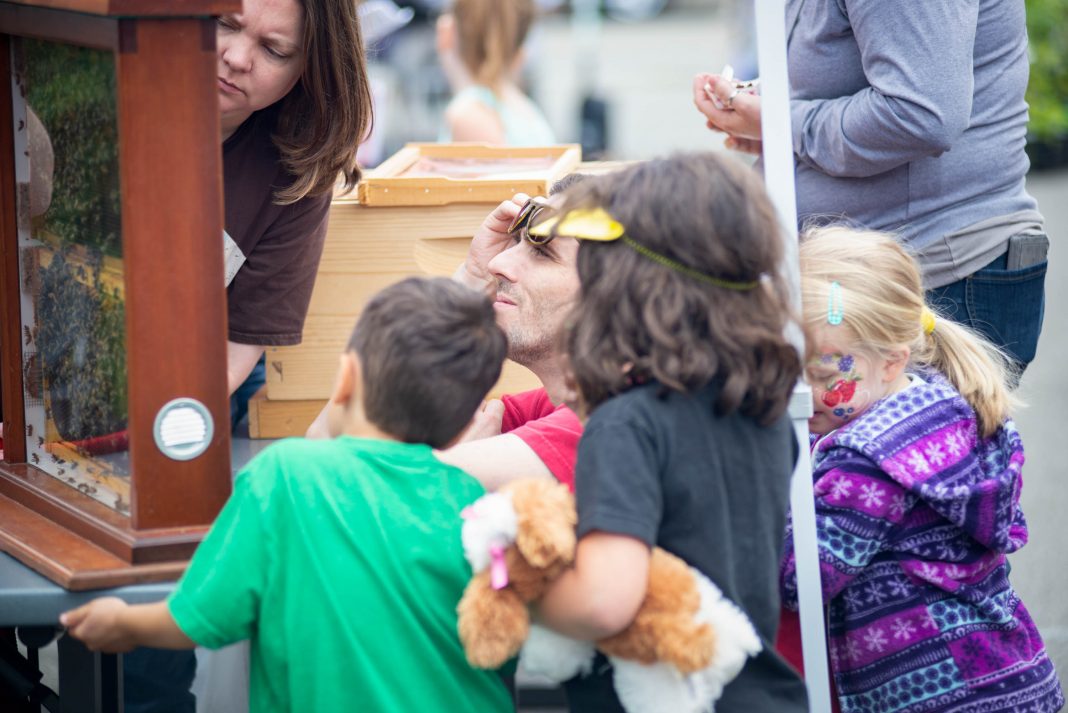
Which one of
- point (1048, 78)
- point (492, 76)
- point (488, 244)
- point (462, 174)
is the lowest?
point (488, 244)

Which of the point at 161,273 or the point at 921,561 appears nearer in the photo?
the point at 161,273

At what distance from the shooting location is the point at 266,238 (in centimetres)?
233

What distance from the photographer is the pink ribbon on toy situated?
1.39 meters

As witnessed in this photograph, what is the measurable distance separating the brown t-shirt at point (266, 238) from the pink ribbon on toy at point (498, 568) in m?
1.07

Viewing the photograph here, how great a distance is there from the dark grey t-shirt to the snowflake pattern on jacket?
378mm

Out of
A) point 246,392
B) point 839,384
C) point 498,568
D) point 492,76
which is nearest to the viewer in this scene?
point 498,568

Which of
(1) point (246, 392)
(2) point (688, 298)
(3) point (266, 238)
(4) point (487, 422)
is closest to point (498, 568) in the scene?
(2) point (688, 298)

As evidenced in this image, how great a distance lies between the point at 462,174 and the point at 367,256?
1.18 feet

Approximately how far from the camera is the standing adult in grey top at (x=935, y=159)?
7.55ft

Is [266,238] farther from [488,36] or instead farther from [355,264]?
[488,36]

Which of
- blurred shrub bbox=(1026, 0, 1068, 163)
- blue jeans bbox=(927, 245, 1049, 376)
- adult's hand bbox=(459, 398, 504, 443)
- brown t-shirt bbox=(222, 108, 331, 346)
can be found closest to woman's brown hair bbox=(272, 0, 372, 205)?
brown t-shirt bbox=(222, 108, 331, 346)

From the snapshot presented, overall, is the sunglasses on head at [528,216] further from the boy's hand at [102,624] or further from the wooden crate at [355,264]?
the boy's hand at [102,624]

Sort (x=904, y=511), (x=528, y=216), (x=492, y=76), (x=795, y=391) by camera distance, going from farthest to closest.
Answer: (x=492, y=76) → (x=528, y=216) → (x=904, y=511) → (x=795, y=391)

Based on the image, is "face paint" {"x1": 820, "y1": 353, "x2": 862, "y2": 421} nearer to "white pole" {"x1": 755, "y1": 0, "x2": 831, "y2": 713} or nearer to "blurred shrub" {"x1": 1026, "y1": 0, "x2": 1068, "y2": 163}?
"white pole" {"x1": 755, "y1": 0, "x2": 831, "y2": 713}
